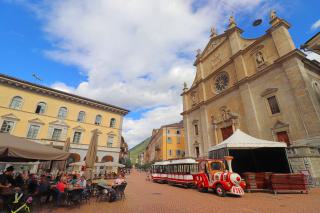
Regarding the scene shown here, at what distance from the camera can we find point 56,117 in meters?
21.2

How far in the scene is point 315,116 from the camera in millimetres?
11617

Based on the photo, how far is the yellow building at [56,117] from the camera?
18.7 m

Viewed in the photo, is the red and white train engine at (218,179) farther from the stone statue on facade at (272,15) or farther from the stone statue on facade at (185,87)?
the stone statue on facade at (185,87)

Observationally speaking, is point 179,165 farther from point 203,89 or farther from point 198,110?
point 203,89

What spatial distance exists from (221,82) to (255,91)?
19.0 feet

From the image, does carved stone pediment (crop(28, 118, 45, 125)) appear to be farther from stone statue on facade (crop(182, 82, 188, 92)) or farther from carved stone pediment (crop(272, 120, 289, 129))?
carved stone pediment (crop(272, 120, 289, 129))

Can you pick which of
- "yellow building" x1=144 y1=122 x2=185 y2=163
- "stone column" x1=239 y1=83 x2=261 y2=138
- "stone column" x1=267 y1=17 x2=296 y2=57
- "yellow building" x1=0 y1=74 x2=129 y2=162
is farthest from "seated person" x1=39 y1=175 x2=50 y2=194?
"yellow building" x1=144 y1=122 x2=185 y2=163

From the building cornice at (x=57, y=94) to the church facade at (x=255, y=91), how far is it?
1311cm

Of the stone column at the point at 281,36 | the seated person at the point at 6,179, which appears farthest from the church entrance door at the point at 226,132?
the seated person at the point at 6,179

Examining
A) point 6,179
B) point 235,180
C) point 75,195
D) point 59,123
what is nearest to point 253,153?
point 235,180

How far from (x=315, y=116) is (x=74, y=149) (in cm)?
2543

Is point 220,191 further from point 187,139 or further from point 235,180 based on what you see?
point 187,139

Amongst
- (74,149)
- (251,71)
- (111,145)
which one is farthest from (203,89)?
(74,149)

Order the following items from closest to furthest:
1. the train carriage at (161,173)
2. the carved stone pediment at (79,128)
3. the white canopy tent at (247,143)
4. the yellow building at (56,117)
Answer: the white canopy tent at (247,143) → the train carriage at (161,173) → the yellow building at (56,117) → the carved stone pediment at (79,128)
